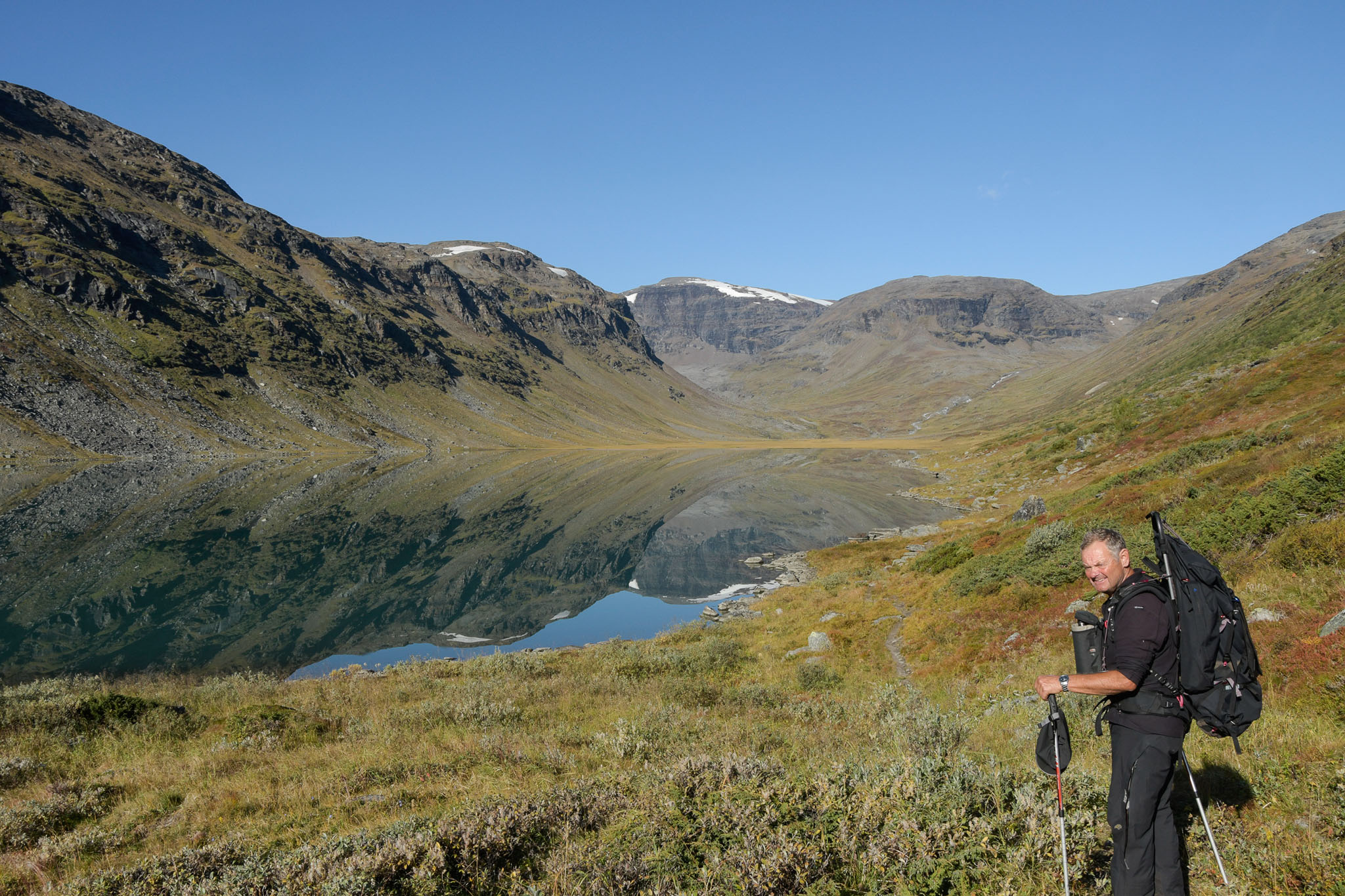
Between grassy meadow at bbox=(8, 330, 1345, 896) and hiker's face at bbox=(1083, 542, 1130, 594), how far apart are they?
7.50 feet

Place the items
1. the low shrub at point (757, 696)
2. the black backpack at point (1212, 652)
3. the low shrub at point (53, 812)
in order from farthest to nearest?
the low shrub at point (757, 696) < the low shrub at point (53, 812) < the black backpack at point (1212, 652)

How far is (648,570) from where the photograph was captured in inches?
1916

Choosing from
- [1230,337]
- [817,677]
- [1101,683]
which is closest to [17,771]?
[1101,683]

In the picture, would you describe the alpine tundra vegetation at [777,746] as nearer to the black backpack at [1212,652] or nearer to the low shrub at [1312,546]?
the low shrub at [1312,546]

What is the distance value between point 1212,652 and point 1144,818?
1.51 metres

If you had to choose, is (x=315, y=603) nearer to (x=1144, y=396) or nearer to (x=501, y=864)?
(x=501, y=864)

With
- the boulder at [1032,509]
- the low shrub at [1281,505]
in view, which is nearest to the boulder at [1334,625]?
the low shrub at [1281,505]

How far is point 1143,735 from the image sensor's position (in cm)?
509

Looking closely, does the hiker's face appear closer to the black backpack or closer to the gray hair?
the gray hair

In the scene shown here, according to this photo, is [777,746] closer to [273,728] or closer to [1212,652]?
[1212,652]

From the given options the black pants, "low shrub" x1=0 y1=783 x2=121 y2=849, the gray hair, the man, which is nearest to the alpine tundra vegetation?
"low shrub" x1=0 y1=783 x2=121 y2=849

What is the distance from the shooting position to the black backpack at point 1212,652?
4.79 meters

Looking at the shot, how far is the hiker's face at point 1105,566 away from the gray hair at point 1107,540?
2 centimetres

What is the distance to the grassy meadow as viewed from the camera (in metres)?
5.57
